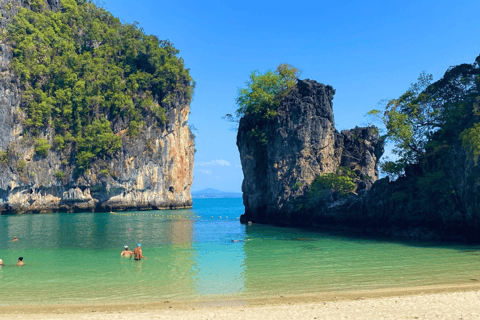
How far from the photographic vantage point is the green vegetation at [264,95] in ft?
124

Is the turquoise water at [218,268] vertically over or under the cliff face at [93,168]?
under

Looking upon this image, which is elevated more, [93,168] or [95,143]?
[95,143]

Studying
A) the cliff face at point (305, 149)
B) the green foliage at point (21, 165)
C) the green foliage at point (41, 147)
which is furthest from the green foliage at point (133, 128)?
the cliff face at point (305, 149)

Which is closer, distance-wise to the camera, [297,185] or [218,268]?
[218,268]

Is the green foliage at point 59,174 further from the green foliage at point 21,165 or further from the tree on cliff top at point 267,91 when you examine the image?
the tree on cliff top at point 267,91

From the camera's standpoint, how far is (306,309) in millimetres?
9766

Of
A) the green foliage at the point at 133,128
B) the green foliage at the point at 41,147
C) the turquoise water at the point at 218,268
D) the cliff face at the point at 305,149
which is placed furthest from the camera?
the green foliage at the point at 133,128

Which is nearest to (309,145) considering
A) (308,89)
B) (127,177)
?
(308,89)

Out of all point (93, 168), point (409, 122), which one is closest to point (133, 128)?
point (93, 168)

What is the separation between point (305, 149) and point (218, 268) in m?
21.2

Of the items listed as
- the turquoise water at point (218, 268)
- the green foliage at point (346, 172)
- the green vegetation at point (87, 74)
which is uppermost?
the green vegetation at point (87, 74)

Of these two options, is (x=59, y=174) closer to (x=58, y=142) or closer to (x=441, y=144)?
(x=58, y=142)

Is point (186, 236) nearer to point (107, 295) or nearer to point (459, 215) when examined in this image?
point (107, 295)

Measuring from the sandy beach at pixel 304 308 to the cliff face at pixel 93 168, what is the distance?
170ft
